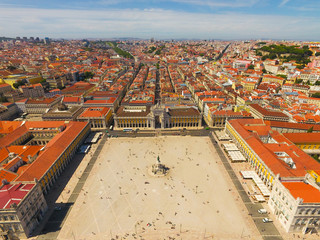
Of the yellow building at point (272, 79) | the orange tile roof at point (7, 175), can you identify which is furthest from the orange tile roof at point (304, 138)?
the orange tile roof at point (7, 175)

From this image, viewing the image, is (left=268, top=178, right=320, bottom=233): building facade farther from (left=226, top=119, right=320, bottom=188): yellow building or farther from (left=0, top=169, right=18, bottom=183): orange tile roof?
(left=0, top=169, right=18, bottom=183): orange tile roof

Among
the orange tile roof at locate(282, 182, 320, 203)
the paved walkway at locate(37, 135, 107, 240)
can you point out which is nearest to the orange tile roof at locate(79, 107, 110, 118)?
the paved walkway at locate(37, 135, 107, 240)

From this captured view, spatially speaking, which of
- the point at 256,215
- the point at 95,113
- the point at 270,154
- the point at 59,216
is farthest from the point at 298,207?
the point at 95,113

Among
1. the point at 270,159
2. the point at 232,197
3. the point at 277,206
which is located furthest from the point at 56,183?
the point at 270,159

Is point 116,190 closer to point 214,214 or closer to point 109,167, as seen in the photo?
point 109,167

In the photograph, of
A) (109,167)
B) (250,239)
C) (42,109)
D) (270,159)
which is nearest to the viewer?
(250,239)
